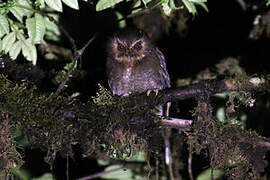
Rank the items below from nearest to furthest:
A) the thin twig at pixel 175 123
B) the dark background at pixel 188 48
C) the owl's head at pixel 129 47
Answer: the thin twig at pixel 175 123
the owl's head at pixel 129 47
the dark background at pixel 188 48

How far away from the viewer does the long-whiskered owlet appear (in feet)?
12.7

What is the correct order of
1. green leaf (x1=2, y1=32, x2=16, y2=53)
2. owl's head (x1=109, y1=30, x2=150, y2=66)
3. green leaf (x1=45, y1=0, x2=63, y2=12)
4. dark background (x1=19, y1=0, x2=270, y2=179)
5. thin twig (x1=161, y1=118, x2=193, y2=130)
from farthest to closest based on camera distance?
1. dark background (x1=19, y1=0, x2=270, y2=179)
2. owl's head (x1=109, y1=30, x2=150, y2=66)
3. thin twig (x1=161, y1=118, x2=193, y2=130)
4. green leaf (x1=2, y1=32, x2=16, y2=53)
5. green leaf (x1=45, y1=0, x2=63, y2=12)

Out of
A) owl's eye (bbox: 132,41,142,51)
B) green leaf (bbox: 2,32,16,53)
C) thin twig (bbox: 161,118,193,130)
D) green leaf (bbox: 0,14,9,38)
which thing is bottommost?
thin twig (bbox: 161,118,193,130)

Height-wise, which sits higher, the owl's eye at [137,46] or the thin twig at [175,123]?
the owl's eye at [137,46]

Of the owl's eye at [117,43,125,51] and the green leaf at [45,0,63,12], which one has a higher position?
the owl's eye at [117,43,125,51]

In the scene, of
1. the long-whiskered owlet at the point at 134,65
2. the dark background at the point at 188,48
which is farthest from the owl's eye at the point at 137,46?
the dark background at the point at 188,48

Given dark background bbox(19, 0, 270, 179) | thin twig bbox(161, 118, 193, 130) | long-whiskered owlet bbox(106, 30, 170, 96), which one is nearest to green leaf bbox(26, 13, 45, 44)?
thin twig bbox(161, 118, 193, 130)

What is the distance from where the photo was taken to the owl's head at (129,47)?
153 inches

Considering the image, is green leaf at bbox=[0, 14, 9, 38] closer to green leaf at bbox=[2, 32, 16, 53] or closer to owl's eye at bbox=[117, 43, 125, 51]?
green leaf at bbox=[2, 32, 16, 53]

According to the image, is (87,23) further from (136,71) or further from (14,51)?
(14,51)

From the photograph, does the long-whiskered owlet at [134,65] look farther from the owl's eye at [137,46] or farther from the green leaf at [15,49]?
the green leaf at [15,49]

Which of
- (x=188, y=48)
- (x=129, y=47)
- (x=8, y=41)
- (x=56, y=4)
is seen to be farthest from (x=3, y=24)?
(x=188, y=48)

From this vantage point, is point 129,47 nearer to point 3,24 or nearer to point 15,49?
point 15,49

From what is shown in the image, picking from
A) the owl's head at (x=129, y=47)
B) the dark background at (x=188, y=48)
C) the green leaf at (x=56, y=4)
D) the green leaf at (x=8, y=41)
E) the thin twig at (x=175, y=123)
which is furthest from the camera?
the dark background at (x=188, y=48)
